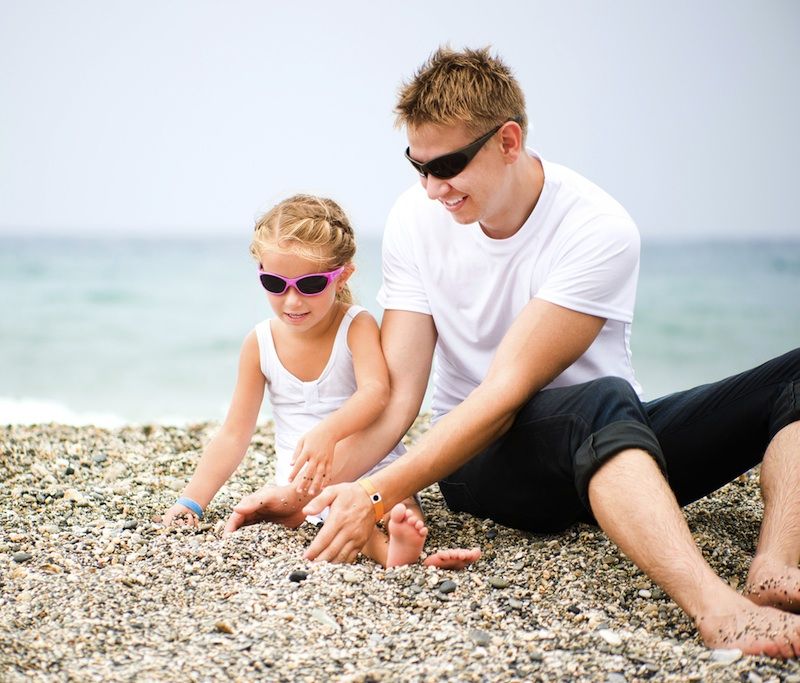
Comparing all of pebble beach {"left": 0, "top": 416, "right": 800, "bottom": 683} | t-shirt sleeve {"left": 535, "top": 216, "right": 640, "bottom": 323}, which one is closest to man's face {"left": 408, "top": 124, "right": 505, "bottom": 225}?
t-shirt sleeve {"left": 535, "top": 216, "right": 640, "bottom": 323}

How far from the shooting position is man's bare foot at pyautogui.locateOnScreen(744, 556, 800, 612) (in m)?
2.46

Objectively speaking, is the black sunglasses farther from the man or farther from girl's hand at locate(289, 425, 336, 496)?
girl's hand at locate(289, 425, 336, 496)

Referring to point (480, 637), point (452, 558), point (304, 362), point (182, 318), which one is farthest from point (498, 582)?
point (182, 318)

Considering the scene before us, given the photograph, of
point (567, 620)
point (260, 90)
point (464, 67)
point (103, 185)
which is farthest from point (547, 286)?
point (103, 185)

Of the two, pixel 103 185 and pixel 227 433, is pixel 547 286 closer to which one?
pixel 227 433

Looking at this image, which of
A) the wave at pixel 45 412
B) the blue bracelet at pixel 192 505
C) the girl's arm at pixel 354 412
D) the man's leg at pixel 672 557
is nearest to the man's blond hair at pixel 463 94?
the girl's arm at pixel 354 412

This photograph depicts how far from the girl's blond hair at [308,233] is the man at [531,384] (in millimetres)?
202

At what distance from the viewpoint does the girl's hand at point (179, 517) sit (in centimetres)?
339

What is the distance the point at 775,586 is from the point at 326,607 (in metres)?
1.23

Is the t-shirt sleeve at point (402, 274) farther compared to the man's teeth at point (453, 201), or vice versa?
the t-shirt sleeve at point (402, 274)

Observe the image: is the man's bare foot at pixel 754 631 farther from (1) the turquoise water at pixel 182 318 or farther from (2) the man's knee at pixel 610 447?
(1) the turquoise water at pixel 182 318

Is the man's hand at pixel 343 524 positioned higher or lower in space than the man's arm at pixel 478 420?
lower

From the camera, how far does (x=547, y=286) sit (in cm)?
324

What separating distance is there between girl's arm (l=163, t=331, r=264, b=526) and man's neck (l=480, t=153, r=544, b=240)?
1084 mm
